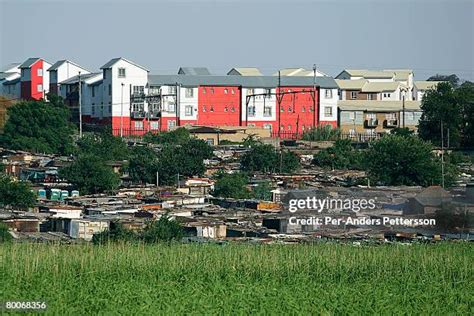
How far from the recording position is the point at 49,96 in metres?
32.7

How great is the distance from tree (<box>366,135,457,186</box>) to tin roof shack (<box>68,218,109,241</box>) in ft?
26.0

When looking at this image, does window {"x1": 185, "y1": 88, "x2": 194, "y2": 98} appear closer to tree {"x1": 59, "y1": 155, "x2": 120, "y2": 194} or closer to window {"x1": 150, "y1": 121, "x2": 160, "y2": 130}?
window {"x1": 150, "y1": 121, "x2": 160, "y2": 130}

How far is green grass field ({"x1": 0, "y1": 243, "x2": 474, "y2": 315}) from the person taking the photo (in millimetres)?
8359

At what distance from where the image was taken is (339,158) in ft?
85.1

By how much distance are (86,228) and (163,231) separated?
1537 mm

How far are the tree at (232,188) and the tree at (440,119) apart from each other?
1042 centimetres

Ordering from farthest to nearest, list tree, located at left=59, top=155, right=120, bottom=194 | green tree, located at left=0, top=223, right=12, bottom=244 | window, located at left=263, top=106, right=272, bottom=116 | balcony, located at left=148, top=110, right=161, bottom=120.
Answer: window, located at left=263, top=106, right=272, bottom=116 → balcony, located at left=148, top=110, right=161, bottom=120 → tree, located at left=59, top=155, right=120, bottom=194 → green tree, located at left=0, top=223, right=12, bottom=244

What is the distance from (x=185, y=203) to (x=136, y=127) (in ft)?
52.5

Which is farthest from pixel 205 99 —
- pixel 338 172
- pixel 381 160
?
pixel 381 160

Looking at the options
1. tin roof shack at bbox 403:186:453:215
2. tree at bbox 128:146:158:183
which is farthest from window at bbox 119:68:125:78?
tin roof shack at bbox 403:186:453:215

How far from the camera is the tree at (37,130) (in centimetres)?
2753

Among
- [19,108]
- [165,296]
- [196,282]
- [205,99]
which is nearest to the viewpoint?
[165,296]

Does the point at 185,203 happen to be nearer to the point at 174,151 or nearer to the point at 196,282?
the point at 174,151

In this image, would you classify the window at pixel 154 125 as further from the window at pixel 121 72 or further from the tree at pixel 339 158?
the tree at pixel 339 158
